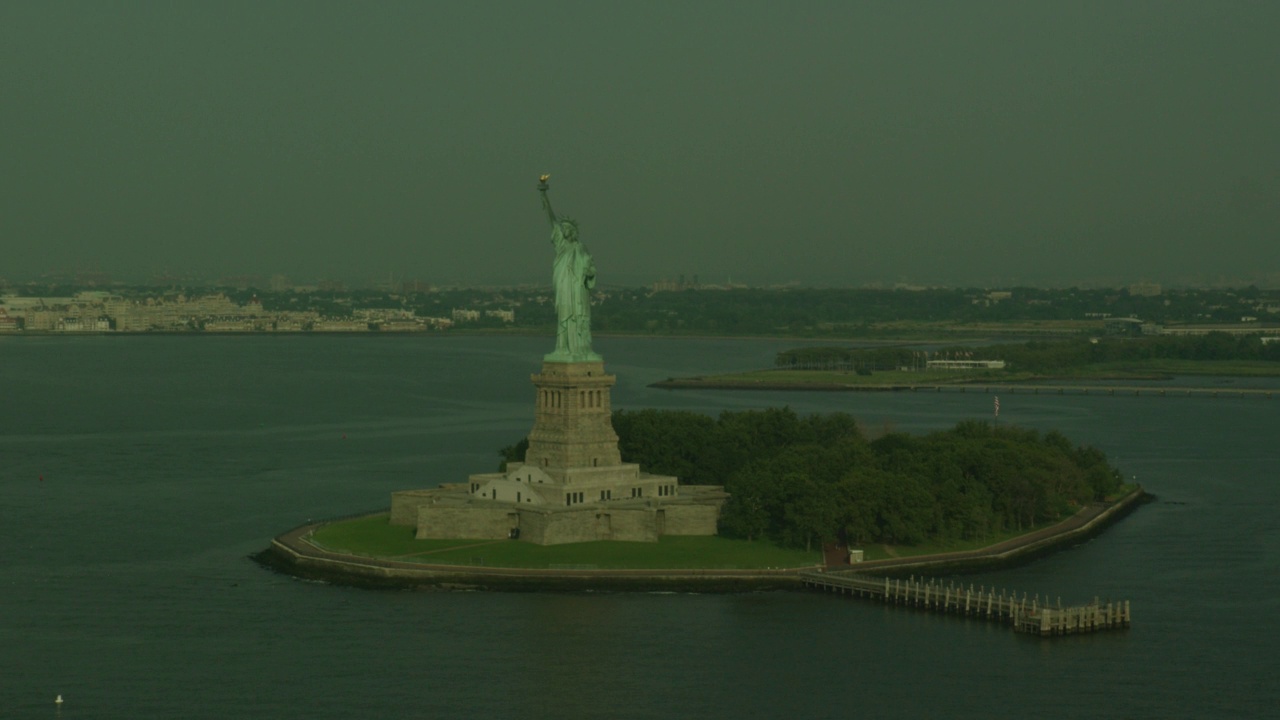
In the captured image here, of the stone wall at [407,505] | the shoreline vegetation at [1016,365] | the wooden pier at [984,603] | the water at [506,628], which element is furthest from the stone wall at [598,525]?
the shoreline vegetation at [1016,365]

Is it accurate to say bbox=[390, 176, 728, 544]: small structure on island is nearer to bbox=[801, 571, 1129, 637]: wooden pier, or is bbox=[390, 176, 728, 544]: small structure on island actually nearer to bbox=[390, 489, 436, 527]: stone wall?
bbox=[390, 489, 436, 527]: stone wall

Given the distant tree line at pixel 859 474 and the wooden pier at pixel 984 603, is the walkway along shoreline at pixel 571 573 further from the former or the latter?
the distant tree line at pixel 859 474

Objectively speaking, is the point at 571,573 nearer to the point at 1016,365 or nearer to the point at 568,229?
the point at 568,229

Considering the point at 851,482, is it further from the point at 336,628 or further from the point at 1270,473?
the point at 1270,473

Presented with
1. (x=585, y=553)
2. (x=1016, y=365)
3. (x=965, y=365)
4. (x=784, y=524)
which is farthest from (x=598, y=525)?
(x=1016, y=365)

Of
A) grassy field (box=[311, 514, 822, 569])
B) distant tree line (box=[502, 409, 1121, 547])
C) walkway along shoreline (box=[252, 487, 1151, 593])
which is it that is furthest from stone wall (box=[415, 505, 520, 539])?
distant tree line (box=[502, 409, 1121, 547])
